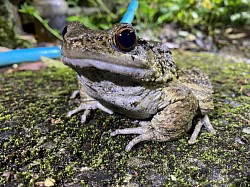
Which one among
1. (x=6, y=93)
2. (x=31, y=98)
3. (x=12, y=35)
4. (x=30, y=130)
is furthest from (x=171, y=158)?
(x=12, y=35)

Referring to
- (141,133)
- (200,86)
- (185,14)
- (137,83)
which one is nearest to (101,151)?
(141,133)

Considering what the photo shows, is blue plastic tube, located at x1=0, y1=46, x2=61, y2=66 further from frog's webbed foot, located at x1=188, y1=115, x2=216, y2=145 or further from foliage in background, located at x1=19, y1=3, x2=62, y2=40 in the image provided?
frog's webbed foot, located at x1=188, y1=115, x2=216, y2=145

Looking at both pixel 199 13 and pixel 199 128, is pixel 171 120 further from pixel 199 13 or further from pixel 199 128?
pixel 199 13

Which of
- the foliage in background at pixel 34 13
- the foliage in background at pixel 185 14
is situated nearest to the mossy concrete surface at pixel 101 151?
the foliage in background at pixel 34 13

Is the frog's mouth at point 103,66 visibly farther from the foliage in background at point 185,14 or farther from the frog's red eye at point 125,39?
the foliage in background at point 185,14

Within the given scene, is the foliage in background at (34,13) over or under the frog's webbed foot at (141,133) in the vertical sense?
over

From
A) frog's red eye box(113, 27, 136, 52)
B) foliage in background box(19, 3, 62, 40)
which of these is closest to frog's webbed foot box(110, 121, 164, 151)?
frog's red eye box(113, 27, 136, 52)

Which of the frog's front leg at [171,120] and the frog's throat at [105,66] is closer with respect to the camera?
the frog's throat at [105,66]
